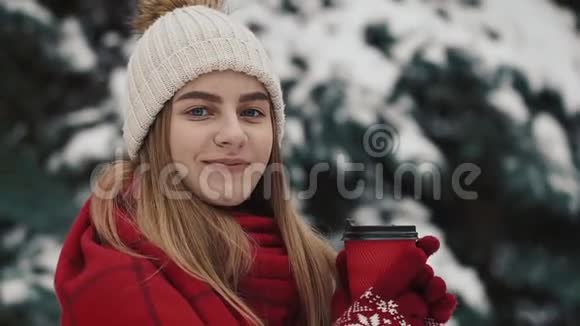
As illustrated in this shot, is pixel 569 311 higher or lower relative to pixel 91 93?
lower

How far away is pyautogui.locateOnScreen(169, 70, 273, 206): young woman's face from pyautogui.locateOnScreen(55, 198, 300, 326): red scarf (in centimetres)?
15

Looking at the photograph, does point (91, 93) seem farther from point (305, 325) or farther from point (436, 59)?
point (305, 325)

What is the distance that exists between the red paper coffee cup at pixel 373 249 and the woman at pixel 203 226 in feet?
0.09

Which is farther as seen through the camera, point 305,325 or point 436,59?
point 436,59

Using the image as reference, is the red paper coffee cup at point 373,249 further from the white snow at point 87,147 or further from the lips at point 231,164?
the white snow at point 87,147

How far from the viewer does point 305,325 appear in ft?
4.89

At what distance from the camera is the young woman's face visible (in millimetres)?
1410

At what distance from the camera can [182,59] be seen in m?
1.43

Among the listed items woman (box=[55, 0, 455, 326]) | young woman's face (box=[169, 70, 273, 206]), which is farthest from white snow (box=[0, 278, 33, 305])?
young woman's face (box=[169, 70, 273, 206])

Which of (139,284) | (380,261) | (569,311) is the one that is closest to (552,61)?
(569,311)

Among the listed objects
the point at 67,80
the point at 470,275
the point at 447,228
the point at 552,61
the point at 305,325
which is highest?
the point at 552,61

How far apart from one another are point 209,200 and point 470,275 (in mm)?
1851

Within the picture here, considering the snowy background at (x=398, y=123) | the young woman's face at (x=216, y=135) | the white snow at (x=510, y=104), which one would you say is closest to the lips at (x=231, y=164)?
the young woman's face at (x=216, y=135)

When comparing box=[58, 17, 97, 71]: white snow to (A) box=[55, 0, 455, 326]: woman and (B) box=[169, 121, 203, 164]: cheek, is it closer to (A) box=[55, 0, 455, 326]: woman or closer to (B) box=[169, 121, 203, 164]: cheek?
(A) box=[55, 0, 455, 326]: woman
